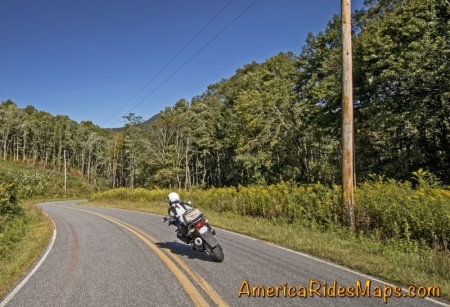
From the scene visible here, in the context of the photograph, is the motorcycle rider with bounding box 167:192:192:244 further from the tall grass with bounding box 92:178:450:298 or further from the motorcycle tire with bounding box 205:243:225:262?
the tall grass with bounding box 92:178:450:298

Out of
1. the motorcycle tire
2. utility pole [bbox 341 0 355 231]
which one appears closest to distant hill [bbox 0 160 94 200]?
the motorcycle tire

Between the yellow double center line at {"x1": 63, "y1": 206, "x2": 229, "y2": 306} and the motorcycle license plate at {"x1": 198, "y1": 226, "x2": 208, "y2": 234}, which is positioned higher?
the motorcycle license plate at {"x1": 198, "y1": 226, "x2": 208, "y2": 234}

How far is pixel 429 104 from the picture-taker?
67.6 ft

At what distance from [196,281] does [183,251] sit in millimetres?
3386

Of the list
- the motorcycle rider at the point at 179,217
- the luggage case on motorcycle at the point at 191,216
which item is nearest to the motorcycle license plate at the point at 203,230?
the luggage case on motorcycle at the point at 191,216

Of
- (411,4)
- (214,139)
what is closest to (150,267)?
(411,4)

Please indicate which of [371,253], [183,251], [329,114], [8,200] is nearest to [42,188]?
[8,200]

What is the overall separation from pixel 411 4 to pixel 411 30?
2.34 metres

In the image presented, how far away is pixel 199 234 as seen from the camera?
8.48 metres

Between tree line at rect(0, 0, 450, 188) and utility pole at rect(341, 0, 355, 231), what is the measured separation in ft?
17.5

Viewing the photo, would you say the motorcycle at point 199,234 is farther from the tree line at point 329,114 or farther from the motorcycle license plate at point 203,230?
the tree line at point 329,114

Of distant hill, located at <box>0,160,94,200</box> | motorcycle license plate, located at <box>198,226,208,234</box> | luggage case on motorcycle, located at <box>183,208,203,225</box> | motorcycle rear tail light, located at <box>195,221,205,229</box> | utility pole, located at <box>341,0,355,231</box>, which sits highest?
utility pole, located at <box>341,0,355,231</box>

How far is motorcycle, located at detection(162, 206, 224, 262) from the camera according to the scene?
815cm

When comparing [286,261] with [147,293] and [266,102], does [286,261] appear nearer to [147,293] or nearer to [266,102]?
[147,293]
